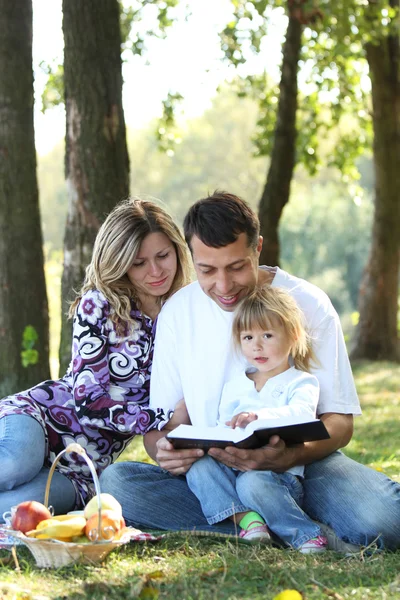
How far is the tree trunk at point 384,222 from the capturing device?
44.1ft

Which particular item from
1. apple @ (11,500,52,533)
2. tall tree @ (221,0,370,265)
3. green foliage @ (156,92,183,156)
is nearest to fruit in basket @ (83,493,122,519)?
apple @ (11,500,52,533)

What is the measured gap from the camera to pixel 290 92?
11.6 m

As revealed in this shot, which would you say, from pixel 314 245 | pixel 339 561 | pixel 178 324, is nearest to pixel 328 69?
pixel 178 324

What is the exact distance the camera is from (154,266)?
181 inches

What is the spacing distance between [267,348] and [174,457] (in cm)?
63

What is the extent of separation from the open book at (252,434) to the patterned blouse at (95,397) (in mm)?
504

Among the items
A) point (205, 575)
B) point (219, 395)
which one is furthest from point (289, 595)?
point (219, 395)

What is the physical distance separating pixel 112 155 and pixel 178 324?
2.55m

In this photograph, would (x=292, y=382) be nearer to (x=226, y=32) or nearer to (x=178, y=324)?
(x=178, y=324)

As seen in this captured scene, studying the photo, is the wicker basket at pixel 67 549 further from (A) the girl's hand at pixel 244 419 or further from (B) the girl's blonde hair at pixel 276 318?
(B) the girl's blonde hair at pixel 276 318

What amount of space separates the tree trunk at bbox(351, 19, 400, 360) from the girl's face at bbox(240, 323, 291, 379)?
991 cm

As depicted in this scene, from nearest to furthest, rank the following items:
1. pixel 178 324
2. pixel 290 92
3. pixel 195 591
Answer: pixel 195 591, pixel 178 324, pixel 290 92

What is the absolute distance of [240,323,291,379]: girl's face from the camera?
4047 millimetres

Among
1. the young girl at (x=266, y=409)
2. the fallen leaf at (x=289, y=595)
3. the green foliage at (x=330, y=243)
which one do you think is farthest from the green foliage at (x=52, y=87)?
the green foliage at (x=330, y=243)
